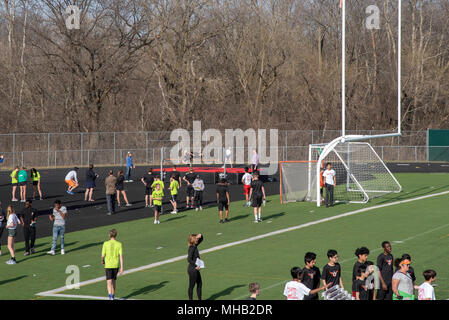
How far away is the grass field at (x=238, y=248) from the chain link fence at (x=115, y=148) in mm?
23475

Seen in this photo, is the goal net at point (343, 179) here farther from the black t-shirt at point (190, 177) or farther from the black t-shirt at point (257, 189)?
the black t-shirt at point (257, 189)

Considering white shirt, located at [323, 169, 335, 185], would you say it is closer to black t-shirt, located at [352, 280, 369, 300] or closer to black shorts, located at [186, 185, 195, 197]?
black shorts, located at [186, 185, 195, 197]

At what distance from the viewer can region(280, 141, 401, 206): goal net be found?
32125 mm

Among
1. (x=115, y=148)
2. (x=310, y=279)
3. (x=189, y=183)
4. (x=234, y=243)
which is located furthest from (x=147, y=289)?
(x=115, y=148)

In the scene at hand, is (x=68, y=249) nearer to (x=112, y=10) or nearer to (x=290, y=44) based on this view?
(x=112, y=10)

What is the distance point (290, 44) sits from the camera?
66.3 metres

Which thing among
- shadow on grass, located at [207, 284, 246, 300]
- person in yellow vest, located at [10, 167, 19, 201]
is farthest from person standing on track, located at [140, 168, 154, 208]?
shadow on grass, located at [207, 284, 246, 300]

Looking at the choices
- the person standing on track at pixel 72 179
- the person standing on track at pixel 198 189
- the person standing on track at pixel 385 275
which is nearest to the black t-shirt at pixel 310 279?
the person standing on track at pixel 385 275

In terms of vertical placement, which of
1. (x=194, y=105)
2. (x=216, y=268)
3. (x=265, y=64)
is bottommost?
(x=216, y=268)

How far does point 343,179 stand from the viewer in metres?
38.8

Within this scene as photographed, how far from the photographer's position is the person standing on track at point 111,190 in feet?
90.7

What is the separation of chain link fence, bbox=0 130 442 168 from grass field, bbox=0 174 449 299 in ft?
77.0

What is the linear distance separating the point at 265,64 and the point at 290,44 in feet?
10.9
